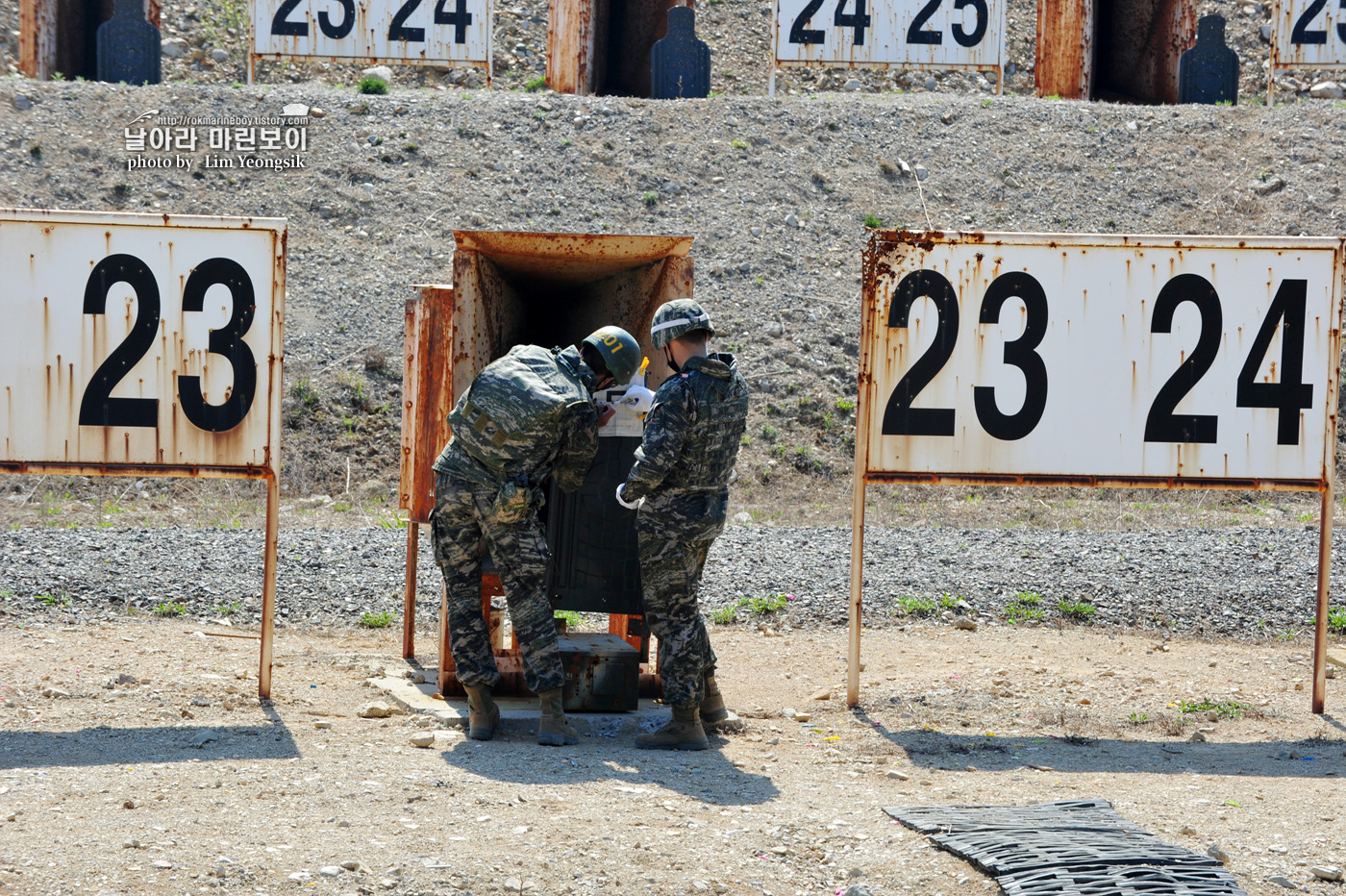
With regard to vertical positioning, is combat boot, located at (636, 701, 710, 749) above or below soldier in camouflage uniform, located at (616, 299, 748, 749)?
below

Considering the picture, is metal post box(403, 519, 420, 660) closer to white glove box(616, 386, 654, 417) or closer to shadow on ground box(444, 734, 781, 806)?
shadow on ground box(444, 734, 781, 806)

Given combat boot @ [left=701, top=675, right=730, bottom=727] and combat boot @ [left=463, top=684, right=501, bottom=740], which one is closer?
combat boot @ [left=463, top=684, right=501, bottom=740]

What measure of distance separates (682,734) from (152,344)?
2.88 metres

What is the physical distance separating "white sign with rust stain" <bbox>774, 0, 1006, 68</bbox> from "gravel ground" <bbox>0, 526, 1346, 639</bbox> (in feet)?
29.4

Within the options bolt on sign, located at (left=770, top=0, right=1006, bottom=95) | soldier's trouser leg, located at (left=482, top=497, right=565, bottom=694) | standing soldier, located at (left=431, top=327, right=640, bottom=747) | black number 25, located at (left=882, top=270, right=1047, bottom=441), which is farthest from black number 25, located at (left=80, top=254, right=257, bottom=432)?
bolt on sign, located at (left=770, top=0, right=1006, bottom=95)

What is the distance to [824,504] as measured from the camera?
12.9 metres

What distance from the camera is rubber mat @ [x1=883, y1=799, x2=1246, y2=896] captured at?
11.3 feet

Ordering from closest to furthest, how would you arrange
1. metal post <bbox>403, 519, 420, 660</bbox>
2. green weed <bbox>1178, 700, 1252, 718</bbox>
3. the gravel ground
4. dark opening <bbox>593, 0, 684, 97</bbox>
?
green weed <bbox>1178, 700, 1252, 718</bbox> < metal post <bbox>403, 519, 420, 660</bbox> < the gravel ground < dark opening <bbox>593, 0, 684, 97</bbox>

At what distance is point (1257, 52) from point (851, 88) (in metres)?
9.23

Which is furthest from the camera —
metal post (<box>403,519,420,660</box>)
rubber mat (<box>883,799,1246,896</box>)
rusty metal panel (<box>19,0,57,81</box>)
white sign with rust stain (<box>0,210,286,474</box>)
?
rusty metal panel (<box>19,0,57,81</box>)

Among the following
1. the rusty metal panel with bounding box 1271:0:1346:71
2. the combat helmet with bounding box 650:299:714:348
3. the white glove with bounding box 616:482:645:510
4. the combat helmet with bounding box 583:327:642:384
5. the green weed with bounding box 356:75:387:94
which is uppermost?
the rusty metal panel with bounding box 1271:0:1346:71

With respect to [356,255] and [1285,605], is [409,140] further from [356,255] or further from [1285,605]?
[1285,605]

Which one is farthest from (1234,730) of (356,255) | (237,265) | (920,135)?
(920,135)

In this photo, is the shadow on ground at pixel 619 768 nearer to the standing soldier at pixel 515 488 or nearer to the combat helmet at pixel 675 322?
the standing soldier at pixel 515 488
